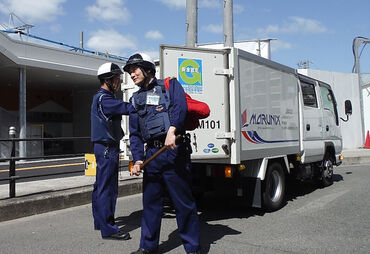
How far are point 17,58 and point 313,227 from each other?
1420 cm

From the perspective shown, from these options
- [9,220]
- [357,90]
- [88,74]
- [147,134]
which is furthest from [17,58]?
[357,90]

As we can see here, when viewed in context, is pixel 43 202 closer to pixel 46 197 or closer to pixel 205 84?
pixel 46 197

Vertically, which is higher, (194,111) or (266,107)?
(266,107)

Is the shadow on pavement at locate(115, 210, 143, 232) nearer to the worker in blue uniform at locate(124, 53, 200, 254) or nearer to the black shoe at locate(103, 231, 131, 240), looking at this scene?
the black shoe at locate(103, 231, 131, 240)

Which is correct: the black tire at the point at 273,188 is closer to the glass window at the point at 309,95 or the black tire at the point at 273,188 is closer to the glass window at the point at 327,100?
the glass window at the point at 309,95

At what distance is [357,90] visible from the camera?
21406 mm

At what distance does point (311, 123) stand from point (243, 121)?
8.96 feet

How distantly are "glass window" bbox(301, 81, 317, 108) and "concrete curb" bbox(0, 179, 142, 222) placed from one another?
14.9 ft

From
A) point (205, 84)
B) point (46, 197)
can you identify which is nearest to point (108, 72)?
point (205, 84)

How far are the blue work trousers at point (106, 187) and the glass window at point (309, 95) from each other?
14.1 feet

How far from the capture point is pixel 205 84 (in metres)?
5.10

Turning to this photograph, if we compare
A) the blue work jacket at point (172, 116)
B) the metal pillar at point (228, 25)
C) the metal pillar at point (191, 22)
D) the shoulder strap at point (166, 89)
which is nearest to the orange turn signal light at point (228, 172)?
the blue work jacket at point (172, 116)

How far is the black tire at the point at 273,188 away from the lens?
5.65 meters

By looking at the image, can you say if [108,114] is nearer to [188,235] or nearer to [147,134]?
[147,134]
